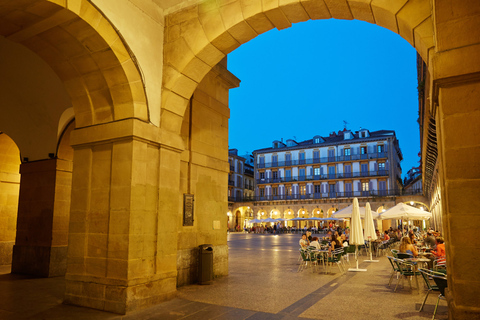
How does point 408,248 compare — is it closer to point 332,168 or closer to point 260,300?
point 260,300

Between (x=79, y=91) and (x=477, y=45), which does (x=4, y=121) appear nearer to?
(x=79, y=91)

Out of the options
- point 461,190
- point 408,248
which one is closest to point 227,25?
point 461,190

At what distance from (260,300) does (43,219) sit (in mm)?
6347

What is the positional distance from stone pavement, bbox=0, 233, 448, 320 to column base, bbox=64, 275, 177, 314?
0.14 metres

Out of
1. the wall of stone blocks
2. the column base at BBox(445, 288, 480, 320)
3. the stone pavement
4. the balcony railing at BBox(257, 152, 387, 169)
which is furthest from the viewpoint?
the balcony railing at BBox(257, 152, 387, 169)

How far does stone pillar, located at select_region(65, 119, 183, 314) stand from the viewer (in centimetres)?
609

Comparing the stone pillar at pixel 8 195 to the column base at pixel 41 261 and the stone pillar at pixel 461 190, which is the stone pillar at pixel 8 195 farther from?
the stone pillar at pixel 461 190

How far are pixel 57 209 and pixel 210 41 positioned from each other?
6132 mm

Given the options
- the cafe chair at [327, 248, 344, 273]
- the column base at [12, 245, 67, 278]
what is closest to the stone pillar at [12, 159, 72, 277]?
the column base at [12, 245, 67, 278]

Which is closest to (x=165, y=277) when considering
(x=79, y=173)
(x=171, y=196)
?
(x=171, y=196)

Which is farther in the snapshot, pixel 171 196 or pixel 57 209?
pixel 57 209

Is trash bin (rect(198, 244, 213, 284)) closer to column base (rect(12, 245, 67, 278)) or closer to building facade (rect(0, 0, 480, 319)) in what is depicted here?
building facade (rect(0, 0, 480, 319))

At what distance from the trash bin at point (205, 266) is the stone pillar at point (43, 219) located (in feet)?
12.6

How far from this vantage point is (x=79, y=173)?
679 cm
